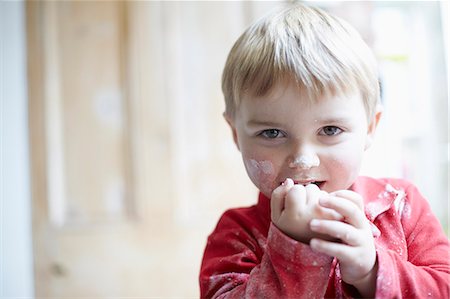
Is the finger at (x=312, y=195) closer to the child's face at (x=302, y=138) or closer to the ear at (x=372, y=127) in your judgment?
the child's face at (x=302, y=138)

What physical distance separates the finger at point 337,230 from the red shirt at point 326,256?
2cm

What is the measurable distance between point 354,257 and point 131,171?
121 centimetres

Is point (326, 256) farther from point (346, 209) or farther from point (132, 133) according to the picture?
point (132, 133)

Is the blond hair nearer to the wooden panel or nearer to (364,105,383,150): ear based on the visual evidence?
(364,105,383,150): ear

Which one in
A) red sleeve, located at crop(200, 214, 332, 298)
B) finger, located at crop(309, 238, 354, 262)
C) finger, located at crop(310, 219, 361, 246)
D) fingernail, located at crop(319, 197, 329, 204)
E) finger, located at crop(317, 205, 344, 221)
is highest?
fingernail, located at crop(319, 197, 329, 204)

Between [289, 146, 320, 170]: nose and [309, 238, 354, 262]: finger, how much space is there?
0.08 m

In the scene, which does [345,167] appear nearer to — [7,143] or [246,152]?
[246,152]

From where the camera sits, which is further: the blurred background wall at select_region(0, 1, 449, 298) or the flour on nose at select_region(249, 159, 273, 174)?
the blurred background wall at select_region(0, 1, 449, 298)

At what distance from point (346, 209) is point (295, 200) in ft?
0.13

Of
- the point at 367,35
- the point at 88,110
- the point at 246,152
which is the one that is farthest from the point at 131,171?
the point at 246,152

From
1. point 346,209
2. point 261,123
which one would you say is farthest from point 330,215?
point 261,123

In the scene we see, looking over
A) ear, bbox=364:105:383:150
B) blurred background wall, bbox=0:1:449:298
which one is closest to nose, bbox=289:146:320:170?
ear, bbox=364:105:383:150

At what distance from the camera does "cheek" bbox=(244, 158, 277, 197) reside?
485mm

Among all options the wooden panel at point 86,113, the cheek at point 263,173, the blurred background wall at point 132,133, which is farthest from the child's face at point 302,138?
the wooden panel at point 86,113
